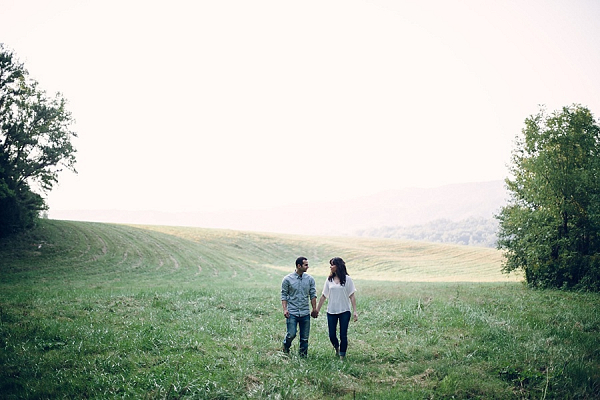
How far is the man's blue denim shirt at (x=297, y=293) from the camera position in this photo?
8727 millimetres

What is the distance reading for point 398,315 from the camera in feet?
45.7

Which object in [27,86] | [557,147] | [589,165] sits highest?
[27,86]

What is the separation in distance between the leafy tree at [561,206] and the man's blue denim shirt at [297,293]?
19.5 metres

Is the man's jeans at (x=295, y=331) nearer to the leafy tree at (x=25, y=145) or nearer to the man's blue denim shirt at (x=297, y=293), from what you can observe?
the man's blue denim shirt at (x=297, y=293)

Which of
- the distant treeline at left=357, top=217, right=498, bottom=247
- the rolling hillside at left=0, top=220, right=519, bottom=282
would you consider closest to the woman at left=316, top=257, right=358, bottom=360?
the rolling hillside at left=0, top=220, right=519, bottom=282

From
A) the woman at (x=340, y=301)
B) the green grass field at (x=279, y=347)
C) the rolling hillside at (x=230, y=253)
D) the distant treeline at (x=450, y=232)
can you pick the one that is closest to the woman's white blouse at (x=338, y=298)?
the woman at (x=340, y=301)

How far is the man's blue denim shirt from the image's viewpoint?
8.73m

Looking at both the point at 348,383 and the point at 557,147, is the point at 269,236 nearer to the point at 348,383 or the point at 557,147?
the point at 557,147

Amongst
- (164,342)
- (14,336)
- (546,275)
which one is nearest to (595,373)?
(164,342)

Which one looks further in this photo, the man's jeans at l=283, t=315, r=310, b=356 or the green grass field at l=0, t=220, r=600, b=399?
the man's jeans at l=283, t=315, r=310, b=356

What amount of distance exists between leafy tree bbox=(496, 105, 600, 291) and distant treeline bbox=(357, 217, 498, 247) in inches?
4462

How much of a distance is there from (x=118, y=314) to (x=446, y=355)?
11.9 metres

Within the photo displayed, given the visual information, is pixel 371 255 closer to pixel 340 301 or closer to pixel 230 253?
pixel 230 253

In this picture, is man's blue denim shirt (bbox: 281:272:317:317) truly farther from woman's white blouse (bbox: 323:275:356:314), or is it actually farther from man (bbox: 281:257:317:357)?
woman's white blouse (bbox: 323:275:356:314)
